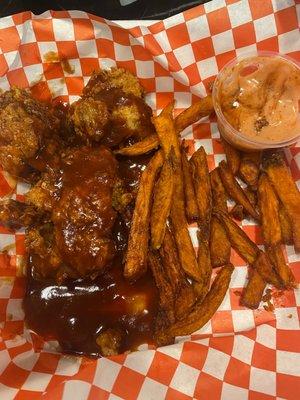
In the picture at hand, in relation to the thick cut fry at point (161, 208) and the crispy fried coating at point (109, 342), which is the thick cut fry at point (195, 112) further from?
the crispy fried coating at point (109, 342)

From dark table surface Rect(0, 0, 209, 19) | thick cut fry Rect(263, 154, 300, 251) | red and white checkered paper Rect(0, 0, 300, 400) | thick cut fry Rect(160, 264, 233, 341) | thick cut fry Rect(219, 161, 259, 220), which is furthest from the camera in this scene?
dark table surface Rect(0, 0, 209, 19)

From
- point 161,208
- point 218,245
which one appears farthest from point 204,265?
point 161,208

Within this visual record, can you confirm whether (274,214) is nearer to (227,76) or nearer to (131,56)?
(227,76)

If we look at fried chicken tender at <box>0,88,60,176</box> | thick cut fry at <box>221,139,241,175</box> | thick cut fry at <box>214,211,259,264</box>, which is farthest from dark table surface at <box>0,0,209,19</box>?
thick cut fry at <box>214,211,259,264</box>

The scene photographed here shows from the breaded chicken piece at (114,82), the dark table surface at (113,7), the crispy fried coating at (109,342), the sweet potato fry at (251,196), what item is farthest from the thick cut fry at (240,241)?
the dark table surface at (113,7)

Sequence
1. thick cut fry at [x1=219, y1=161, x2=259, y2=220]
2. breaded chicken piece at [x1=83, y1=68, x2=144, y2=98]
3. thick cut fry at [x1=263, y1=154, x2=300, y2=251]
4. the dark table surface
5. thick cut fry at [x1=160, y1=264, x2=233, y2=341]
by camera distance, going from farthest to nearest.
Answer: the dark table surface
breaded chicken piece at [x1=83, y1=68, x2=144, y2=98]
thick cut fry at [x1=219, y1=161, x2=259, y2=220]
thick cut fry at [x1=263, y1=154, x2=300, y2=251]
thick cut fry at [x1=160, y1=264, x2=233, y2=341]

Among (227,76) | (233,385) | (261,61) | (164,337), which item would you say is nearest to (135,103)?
(227,76)

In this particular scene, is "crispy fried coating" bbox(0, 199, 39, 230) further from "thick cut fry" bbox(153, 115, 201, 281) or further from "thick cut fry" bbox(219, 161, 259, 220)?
"thick cut fry" bbox(219, 161, 259, 220)
